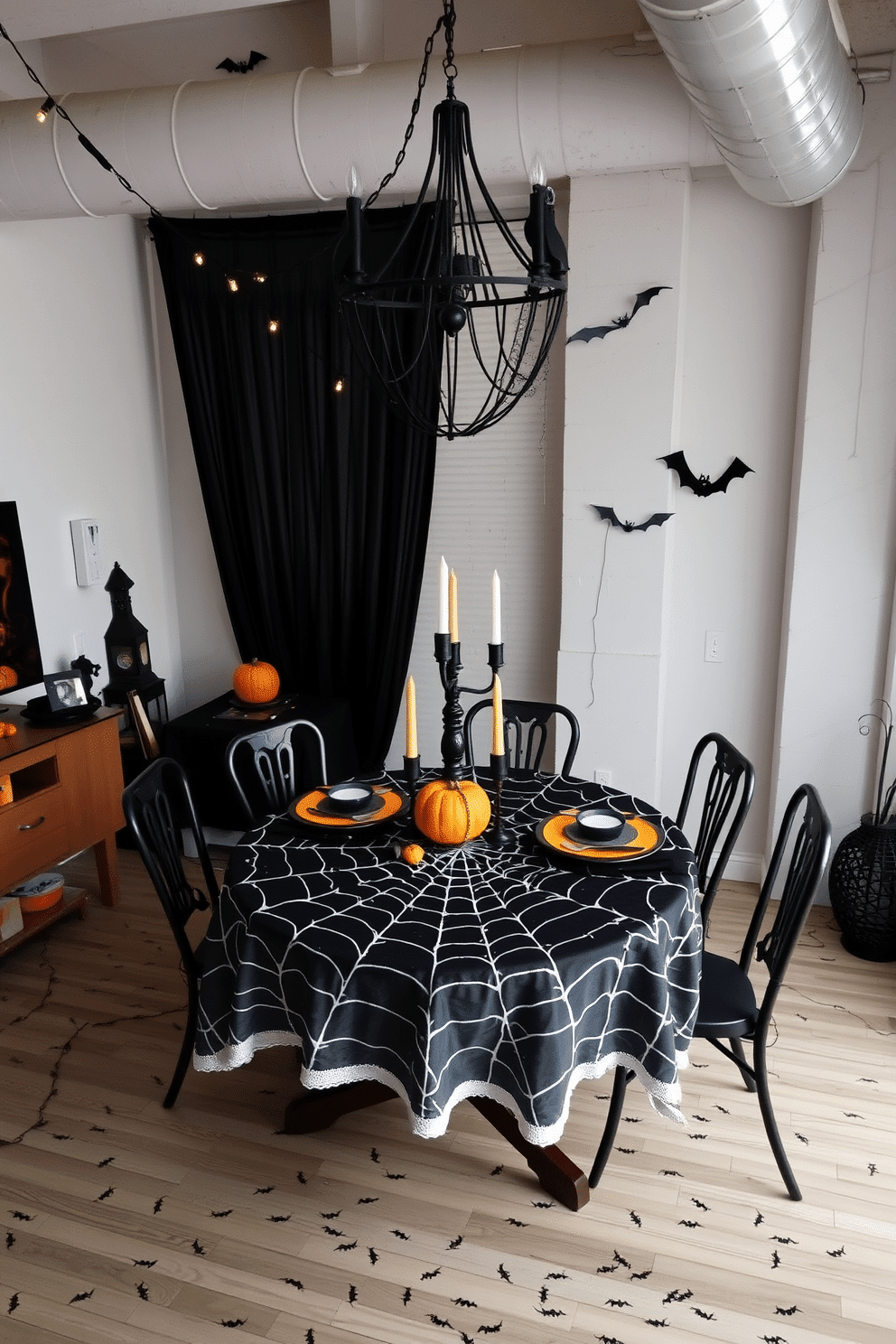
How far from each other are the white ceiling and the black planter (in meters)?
2.46

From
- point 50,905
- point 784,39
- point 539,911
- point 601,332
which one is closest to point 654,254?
point 601,332

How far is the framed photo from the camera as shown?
332 cm

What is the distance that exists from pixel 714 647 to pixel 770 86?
2005 mm

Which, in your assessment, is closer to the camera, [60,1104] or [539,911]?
[539,911]

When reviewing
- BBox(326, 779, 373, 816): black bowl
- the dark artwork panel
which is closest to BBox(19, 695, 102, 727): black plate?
the dark artwork panel

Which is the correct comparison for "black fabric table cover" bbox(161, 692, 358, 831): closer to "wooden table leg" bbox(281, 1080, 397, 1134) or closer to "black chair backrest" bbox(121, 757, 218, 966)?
"black chair backrest" bbox(121, 757, 218, 966)

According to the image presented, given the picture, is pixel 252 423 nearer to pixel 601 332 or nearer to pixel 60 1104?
pixel 601 332

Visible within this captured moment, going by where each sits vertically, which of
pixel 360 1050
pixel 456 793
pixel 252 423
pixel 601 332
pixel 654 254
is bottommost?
pixel 360 1050

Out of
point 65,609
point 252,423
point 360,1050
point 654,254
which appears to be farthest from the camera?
point 252,423

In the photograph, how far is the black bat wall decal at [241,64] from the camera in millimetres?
3818

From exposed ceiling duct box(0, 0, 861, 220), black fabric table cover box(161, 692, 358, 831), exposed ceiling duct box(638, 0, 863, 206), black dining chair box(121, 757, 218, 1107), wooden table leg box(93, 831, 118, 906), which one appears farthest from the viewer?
black fabric table cover box(161, 692, 358, 831)

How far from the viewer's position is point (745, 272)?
3.38 m

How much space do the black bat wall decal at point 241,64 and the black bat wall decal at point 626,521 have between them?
2286 mm

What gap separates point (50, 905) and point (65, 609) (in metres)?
1.17
